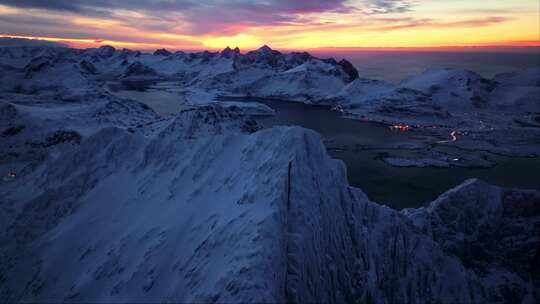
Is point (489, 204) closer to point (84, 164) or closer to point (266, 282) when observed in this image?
point (266, 282)

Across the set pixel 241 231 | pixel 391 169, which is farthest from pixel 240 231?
pixel 391 169

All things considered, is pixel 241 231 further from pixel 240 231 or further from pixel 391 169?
pixel 391 169

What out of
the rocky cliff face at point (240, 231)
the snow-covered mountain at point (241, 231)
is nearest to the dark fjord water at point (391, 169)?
the rocky cliff face at point (240, 231)

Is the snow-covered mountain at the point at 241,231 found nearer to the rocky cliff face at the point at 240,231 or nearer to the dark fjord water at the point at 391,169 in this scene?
the rocky cliff face at the point at 240,231

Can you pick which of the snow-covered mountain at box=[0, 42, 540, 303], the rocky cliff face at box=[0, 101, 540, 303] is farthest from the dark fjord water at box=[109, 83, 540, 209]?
the snow-covered mountain at box=[0, 42, 540, 303]

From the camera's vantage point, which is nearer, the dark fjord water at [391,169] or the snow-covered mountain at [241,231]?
the snow-covered mountain at [241,231]

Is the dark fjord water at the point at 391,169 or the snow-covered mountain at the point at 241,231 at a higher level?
the snow-covered mountain at the point at 241,231
